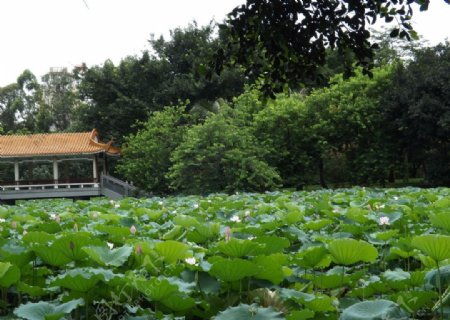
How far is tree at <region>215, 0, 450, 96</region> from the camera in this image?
11.0 feet

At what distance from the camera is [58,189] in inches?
1037

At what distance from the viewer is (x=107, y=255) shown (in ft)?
6.17

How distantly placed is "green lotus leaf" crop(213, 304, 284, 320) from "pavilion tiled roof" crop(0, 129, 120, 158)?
2612 cm

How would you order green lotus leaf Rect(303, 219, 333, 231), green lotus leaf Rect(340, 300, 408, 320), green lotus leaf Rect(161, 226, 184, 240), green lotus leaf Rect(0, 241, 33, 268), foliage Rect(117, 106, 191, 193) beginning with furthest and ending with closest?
1. foliage Rect(117, 106, 191, 193)
2. green lotus leaf Rect(303, 219, 333, 231)
3. green lotus leaf Rect(161, 226, 184, 240)
4. green lotus leaf Rect(0, 241, 33, 268)
5. green lotus leaf Rect(340, 300, 408, 320)

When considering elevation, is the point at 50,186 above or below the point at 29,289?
below

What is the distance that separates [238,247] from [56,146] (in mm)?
27331

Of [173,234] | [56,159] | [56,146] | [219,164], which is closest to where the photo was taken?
[173,234]

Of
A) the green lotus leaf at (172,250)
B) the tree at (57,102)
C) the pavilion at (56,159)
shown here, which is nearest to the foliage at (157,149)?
the pavilion at (56,159)

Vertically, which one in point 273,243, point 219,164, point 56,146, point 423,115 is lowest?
point 219,164

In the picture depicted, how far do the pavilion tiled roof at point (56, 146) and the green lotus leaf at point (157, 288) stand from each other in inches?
1020

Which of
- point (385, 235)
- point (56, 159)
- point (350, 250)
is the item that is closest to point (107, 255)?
point (350, 250)

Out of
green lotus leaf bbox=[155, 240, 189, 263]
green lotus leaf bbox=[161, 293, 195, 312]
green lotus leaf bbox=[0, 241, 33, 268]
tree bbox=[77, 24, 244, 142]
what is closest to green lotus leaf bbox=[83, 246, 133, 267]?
green lotus leaf bbox=[155, 240, 189, 263]

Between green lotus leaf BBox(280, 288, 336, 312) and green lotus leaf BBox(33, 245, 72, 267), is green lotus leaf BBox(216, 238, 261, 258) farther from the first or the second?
green lotus leaf BBox(33, 245, 72, 267)

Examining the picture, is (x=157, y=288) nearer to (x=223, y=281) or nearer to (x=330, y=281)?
(x=223, y=281)
